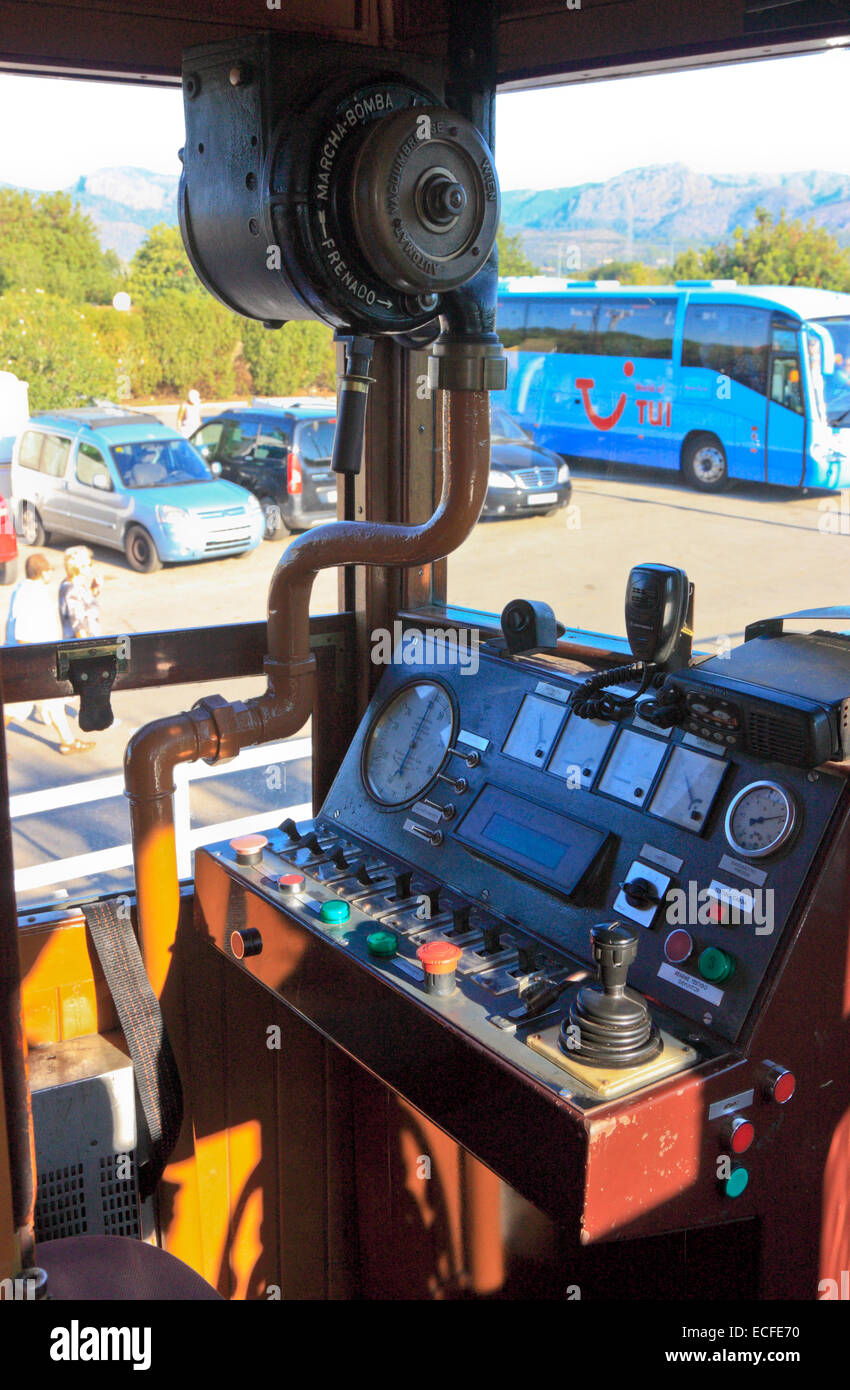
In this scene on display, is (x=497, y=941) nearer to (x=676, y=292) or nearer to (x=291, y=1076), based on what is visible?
(x=291, y=1076)

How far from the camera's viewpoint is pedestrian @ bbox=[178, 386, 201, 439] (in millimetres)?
3014

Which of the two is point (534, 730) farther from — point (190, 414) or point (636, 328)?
point (636, 328)

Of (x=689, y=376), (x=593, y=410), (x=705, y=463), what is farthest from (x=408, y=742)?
(x=593, y=410)

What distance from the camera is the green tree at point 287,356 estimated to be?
2.82 meters

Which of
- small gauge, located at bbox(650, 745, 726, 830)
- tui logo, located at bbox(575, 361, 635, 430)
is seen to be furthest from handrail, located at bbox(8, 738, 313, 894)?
tui logo, located at bbox(575, 361, 635, 430)

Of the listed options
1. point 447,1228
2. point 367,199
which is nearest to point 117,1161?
point 447,1228

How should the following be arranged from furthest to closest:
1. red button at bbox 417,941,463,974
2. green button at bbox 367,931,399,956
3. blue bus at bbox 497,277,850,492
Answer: blue bus at bbox 497,277,850,492 → green button at bbox 367,931,399,956 → red button at bbox 417,941,463,974

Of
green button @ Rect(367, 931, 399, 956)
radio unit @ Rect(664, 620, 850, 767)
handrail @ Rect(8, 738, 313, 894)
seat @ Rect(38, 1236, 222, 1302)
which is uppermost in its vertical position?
radio unit @ Rect(664, 620, 850, 767)

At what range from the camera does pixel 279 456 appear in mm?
3566

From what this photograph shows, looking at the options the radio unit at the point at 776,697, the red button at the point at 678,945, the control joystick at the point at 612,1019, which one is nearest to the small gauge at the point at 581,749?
the radio unit at the point at 776,697

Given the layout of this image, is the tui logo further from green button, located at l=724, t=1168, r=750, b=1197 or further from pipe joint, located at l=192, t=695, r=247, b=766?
green button, located at l=724, t=1168, r=750, b=1197

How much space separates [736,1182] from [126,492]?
2822 millimetres

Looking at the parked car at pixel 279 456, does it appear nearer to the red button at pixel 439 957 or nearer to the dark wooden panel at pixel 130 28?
the dark wooden panel at pixel 130 28
